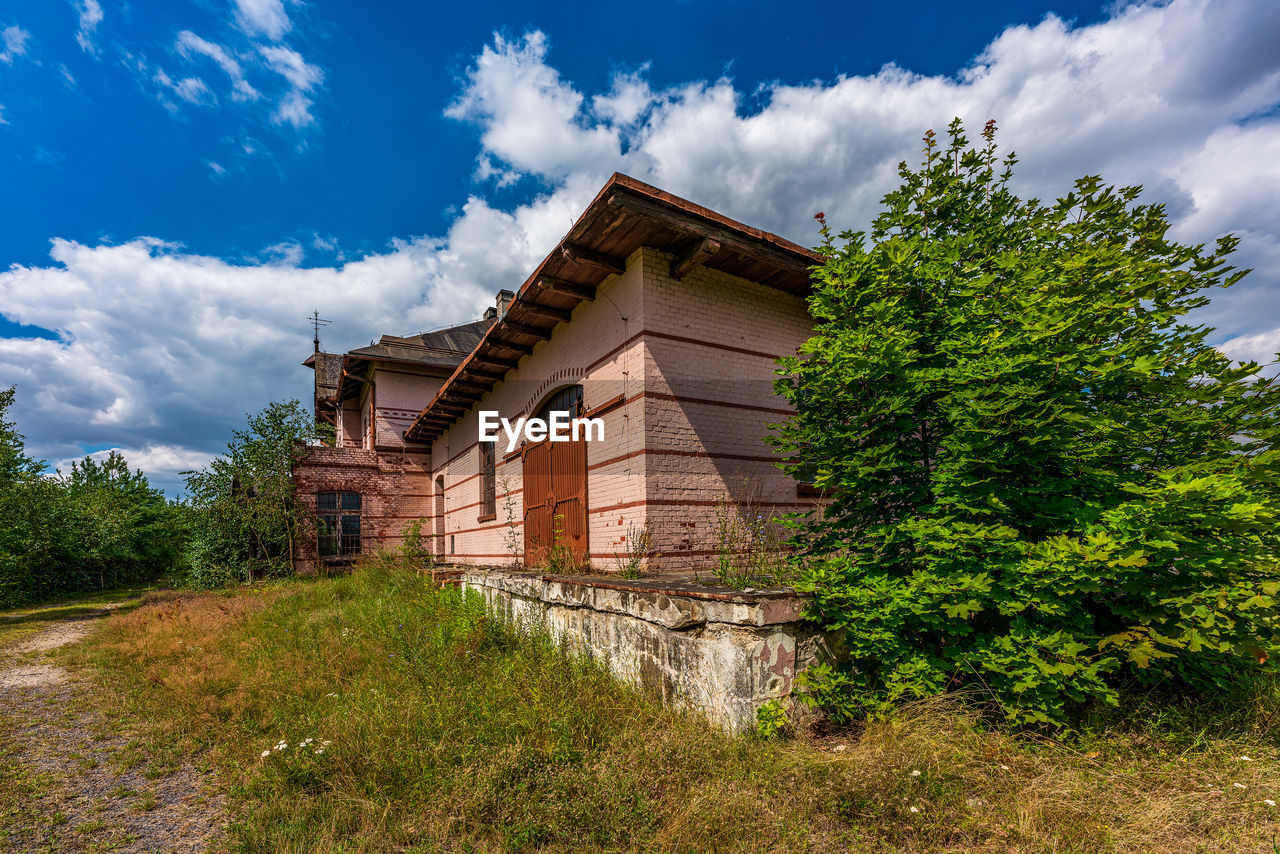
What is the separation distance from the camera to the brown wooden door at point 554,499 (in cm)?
725

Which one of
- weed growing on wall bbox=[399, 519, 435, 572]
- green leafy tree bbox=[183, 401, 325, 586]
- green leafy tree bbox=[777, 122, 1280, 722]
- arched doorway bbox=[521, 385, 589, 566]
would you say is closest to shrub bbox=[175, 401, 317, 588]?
green leafy tree bbox=[183, 401, 325, 586]

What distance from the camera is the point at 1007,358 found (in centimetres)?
316

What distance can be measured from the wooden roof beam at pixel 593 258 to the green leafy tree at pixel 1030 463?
9.71 ft

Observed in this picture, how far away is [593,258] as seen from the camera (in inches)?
245

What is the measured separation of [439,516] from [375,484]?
235cm

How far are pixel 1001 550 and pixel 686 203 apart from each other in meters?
4.10

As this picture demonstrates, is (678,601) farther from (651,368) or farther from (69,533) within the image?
(69,533)

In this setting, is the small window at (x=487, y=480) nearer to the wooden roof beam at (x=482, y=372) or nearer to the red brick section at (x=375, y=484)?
the wooden roof beam at (x=482, y=372)

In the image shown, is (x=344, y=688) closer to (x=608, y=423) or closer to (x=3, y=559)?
(x=608, y=423)

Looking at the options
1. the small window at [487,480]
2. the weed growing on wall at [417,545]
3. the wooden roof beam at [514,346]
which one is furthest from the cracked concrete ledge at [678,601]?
the weed growing on wall at [417,545]

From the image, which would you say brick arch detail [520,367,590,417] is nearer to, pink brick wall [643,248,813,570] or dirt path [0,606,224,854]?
pink brick wall [643,248,813,570]

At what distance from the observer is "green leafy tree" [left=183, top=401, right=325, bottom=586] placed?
14977 millimetres

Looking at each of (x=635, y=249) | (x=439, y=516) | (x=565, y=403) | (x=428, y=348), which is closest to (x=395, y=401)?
(x=428, y=348)

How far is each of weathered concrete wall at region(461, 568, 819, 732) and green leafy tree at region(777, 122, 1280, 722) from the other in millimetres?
290
